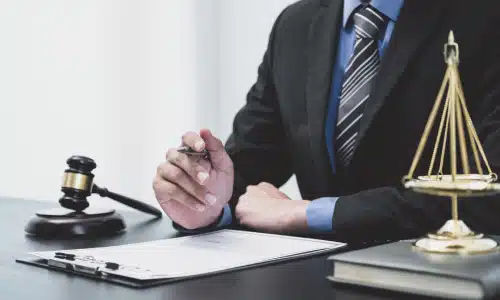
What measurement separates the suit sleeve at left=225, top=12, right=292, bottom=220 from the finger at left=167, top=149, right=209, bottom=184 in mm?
490

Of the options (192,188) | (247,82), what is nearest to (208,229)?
(192,188)

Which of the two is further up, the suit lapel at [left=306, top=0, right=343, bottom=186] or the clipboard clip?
the suit lapel at [left=306, top=0, right=343, bottom=186]

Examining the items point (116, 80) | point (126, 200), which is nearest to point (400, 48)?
point (126, 200)

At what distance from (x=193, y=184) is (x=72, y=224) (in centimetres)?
28

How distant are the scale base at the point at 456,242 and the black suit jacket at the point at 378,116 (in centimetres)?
49

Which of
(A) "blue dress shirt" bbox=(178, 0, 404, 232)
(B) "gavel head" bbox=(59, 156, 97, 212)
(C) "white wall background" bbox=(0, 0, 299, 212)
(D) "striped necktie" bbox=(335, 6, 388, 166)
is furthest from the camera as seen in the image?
(C) "white wall background" bbox=(0, 0, 299, 212)

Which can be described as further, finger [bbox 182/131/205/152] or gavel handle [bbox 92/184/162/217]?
gavel handle [bbox 92/184/162/217]

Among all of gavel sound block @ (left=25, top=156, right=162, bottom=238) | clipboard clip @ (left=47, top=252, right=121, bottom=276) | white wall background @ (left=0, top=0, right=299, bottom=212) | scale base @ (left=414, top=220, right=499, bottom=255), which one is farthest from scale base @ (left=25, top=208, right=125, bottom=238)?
white wall background @ (left=0, top=0, right=299, bottom=212)

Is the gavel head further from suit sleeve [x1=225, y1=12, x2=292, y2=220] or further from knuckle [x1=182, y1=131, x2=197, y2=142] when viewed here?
suit sleeve [x1=225, y1=12, x2=292, y2=220]

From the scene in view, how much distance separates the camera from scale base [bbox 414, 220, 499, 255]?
3.14 feet

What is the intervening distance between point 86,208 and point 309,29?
921mm

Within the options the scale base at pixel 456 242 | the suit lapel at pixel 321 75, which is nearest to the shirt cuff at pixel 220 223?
the suit lapel at pixel 321 75

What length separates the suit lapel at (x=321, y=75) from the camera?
194cm

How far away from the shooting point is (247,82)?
335 centimetres
